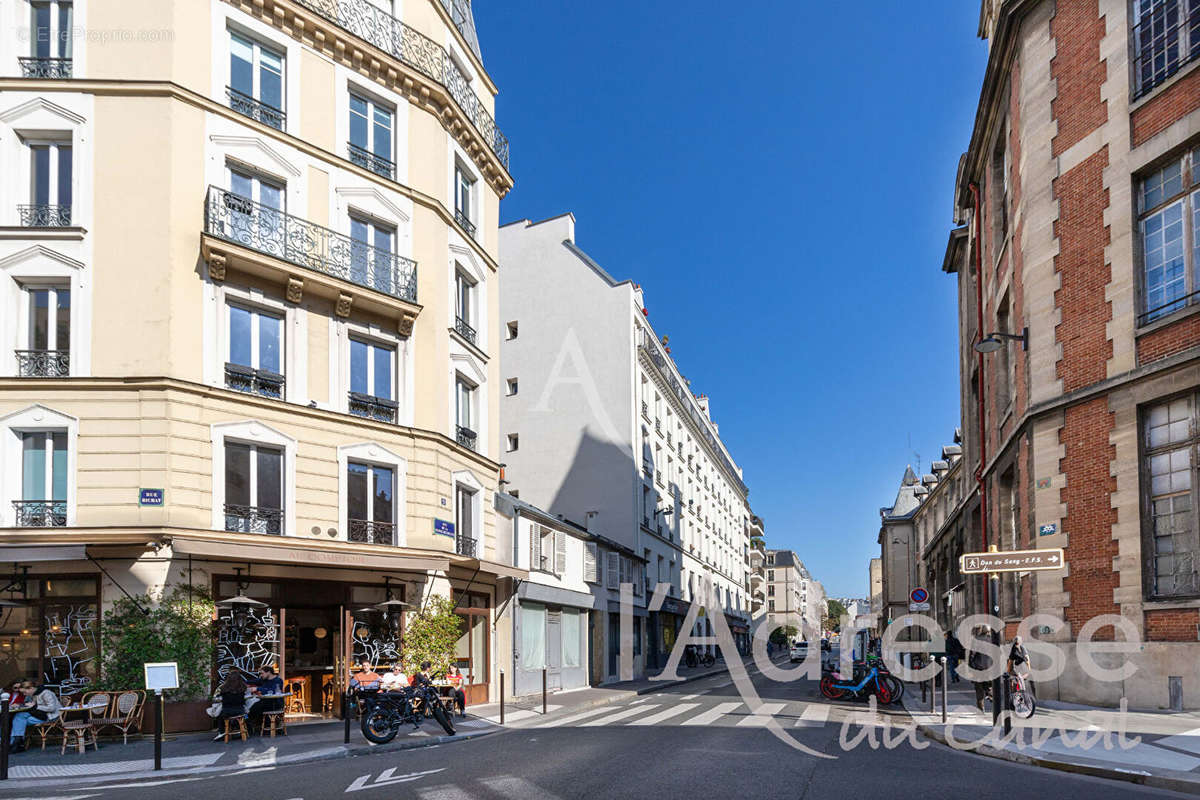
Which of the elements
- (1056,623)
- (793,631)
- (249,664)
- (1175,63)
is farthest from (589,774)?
(793,631)

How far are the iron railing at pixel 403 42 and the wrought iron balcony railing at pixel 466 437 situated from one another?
7.72 meters

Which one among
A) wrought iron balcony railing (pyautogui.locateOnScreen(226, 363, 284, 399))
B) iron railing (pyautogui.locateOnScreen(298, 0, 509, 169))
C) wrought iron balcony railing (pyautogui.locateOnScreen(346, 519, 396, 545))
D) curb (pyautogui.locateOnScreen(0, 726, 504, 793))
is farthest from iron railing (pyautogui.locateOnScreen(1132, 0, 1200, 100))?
wrought iron balcony railing (pyautogui.locateOnScreen(226, 363, 284, 399))

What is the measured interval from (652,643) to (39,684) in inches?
1152

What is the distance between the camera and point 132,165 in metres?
→ 16.9

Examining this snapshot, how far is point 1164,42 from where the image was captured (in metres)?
16.5

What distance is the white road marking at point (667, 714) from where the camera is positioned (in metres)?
17.2

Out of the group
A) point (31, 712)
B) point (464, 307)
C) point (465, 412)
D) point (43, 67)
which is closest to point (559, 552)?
point (465, 412)

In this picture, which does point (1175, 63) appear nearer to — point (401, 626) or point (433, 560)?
point (433, 560)

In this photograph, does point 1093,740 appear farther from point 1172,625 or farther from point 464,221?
point 464,221

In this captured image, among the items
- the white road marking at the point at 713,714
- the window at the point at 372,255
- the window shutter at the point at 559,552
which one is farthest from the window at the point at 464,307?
the white road marking at the point at 713,714

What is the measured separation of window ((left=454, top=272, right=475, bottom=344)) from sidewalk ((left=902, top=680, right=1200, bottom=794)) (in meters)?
13.0

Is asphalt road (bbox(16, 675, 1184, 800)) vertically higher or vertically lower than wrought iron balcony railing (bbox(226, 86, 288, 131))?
lower

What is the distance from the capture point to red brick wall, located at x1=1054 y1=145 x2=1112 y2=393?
17469 millimetres

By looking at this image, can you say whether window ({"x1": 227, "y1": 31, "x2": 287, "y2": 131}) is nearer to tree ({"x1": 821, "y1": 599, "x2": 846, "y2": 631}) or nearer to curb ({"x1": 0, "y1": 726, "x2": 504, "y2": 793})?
curb ({"x1": 0, "y1": 726, "x2": 504, "y2": 793})
